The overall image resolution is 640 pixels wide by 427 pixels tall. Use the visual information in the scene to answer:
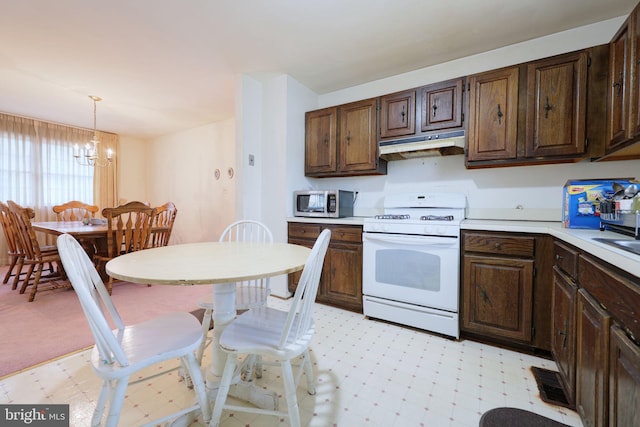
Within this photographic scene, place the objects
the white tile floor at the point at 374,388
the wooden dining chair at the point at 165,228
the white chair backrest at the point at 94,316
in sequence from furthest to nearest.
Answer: the wooden dining chair at the point at 165,228 < the white tile floor at the point at 374,388 < the white chair backrest at the point at 94,316

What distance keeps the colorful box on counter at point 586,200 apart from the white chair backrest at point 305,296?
1.65m

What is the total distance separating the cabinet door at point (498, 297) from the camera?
1.84 metres

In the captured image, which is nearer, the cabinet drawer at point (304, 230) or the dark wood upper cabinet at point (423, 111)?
the dark wood upper cabinet at point (423, 111)

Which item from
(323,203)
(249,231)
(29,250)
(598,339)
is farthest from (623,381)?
(29,250)

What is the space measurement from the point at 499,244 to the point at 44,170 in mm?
6485

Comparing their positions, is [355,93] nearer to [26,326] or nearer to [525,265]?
[525,265]

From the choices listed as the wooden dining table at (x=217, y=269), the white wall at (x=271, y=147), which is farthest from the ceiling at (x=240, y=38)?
the wooden dining table at (x=217, y=269)

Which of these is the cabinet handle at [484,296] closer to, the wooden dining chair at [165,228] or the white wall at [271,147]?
the white wall at [271,147]

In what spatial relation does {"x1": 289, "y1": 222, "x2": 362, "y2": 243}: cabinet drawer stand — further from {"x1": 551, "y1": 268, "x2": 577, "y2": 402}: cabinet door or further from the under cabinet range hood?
{"x1": 551, "y1": 268, "x2": 577, "y2": 402}: cabinet door

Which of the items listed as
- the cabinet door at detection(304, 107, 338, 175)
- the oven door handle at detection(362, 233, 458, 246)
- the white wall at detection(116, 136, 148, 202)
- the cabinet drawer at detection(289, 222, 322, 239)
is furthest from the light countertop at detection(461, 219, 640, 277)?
the white wall at detection(116, 136, 148, 202)

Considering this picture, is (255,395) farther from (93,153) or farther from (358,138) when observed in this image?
(93,153)

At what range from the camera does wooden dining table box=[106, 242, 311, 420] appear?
3.25 ft

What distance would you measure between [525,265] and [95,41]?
3803mm

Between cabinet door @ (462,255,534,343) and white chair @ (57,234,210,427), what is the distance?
1.82m
